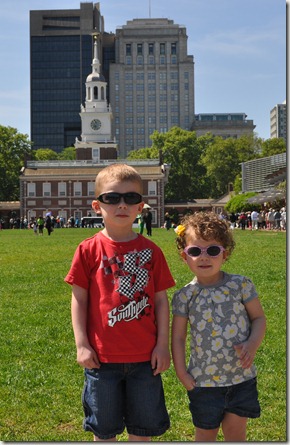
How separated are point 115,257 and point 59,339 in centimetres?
389

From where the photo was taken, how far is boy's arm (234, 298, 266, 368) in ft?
12.7

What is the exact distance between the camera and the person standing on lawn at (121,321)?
3.85 m

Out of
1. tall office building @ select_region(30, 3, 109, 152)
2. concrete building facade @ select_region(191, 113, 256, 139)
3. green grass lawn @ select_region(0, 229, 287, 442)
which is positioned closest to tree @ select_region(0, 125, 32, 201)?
tall office building @ select_region(30, 3, 109, 152)

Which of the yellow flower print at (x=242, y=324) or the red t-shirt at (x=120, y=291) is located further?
the yellow flower print at (x=242, y=324)

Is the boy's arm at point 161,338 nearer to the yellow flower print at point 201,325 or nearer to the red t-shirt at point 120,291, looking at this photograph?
the red t-shirt at point 120,291

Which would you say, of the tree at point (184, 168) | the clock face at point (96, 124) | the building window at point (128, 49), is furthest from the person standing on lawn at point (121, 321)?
the building window at point (128, 49)

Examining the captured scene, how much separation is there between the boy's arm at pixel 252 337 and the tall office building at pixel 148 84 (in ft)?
497

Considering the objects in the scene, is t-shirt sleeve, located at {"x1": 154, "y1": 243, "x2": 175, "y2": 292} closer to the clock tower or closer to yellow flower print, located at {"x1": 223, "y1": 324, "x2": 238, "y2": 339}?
yellow flower print, located at {"x1": 223, "y1": 324, "x2": 238, "y2": 339}

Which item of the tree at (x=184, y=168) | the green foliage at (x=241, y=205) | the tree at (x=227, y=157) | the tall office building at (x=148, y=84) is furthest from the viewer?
the tall office building at (x=148, y=84)

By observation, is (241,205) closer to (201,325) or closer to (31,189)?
(31,189)

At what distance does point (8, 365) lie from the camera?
6.47 meters

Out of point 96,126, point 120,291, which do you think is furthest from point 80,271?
point 96,126

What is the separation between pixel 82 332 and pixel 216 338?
0.74 metres

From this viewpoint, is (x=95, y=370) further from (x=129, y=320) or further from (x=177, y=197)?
(x=177, y=197)
